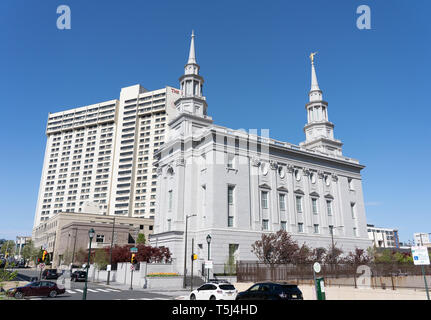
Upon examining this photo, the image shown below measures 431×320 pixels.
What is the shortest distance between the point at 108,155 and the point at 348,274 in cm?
11452

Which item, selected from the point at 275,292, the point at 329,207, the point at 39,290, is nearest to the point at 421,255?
the point at 275,292

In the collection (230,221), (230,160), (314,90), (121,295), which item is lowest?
(121,295)

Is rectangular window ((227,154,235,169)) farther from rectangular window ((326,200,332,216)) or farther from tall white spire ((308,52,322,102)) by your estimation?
tall white spire ((308,52,322,102))

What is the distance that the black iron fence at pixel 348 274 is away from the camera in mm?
34797

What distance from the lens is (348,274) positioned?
40750 mm

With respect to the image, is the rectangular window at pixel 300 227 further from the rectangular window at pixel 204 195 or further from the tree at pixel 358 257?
the rectangular window at pixel 204 195

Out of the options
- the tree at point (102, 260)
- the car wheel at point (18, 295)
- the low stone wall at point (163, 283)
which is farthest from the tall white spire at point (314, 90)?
the car wheel at point (18, 295)

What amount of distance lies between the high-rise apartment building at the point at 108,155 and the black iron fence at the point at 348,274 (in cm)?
8490

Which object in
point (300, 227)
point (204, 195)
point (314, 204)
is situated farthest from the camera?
point (314, 204)

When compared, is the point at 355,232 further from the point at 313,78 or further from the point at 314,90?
the point at 313,78

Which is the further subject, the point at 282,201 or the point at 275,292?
the point at 282,201

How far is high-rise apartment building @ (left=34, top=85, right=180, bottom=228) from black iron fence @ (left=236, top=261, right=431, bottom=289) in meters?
84.9

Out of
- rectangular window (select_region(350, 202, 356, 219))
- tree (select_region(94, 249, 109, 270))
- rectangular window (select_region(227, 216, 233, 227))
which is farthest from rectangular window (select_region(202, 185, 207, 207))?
rectangular window (select_region(350, 202, 356, 219))
